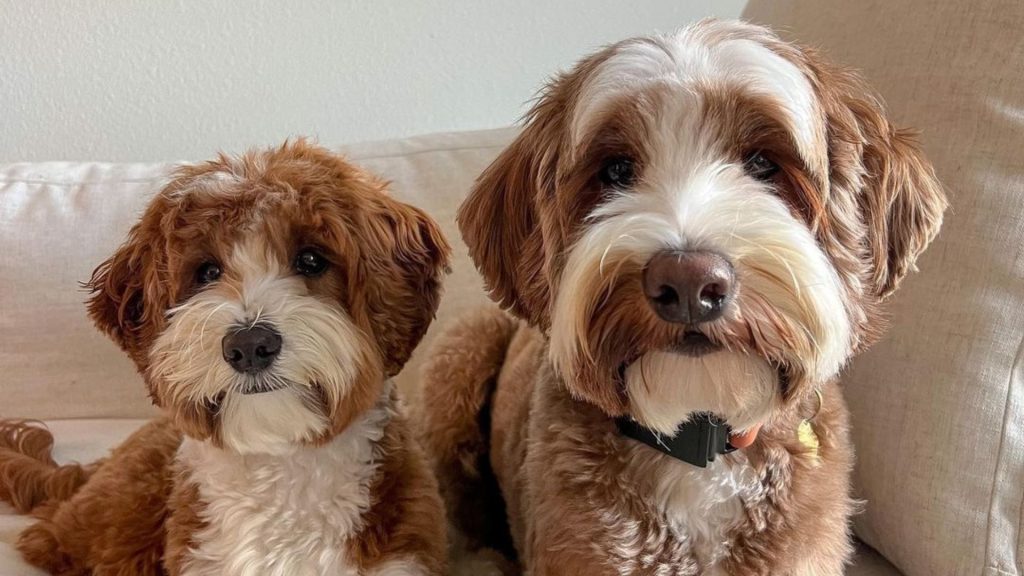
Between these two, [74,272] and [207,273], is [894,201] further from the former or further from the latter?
[74,272]

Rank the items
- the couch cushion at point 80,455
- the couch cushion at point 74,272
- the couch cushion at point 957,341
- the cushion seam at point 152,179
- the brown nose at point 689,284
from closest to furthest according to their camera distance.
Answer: the brown nose at point 689,284, the couch cushion at point 957,341, the couch cushion at point 80,455, the couch cushion at point 74,272, the cushion seam at point 152,179

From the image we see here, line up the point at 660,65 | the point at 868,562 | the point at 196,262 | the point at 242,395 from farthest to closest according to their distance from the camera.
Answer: the point at 868,562, the point at 196,262, the point at 242,395, the point at 660,65

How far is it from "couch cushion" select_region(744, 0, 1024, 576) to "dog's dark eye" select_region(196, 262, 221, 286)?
1105mm

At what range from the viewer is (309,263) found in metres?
1.44

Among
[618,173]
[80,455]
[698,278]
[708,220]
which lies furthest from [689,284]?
[80,455]

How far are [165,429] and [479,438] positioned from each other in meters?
0.65

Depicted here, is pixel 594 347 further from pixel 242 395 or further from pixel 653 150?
pixel 242 395

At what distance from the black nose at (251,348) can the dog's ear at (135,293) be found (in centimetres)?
20

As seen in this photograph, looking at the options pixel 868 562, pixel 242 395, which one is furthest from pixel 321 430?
pixel 868 562

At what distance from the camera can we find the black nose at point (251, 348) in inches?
51.6

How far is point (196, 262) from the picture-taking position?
4.73 feet

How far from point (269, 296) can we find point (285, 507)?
14.4 inches

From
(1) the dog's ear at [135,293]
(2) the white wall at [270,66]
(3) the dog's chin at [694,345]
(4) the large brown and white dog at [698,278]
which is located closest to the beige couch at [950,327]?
(4) the large brown and white dog at [698,278]

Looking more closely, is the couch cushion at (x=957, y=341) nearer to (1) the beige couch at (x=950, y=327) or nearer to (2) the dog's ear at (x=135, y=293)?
(1) the beige couch at (x=950, y=327)
